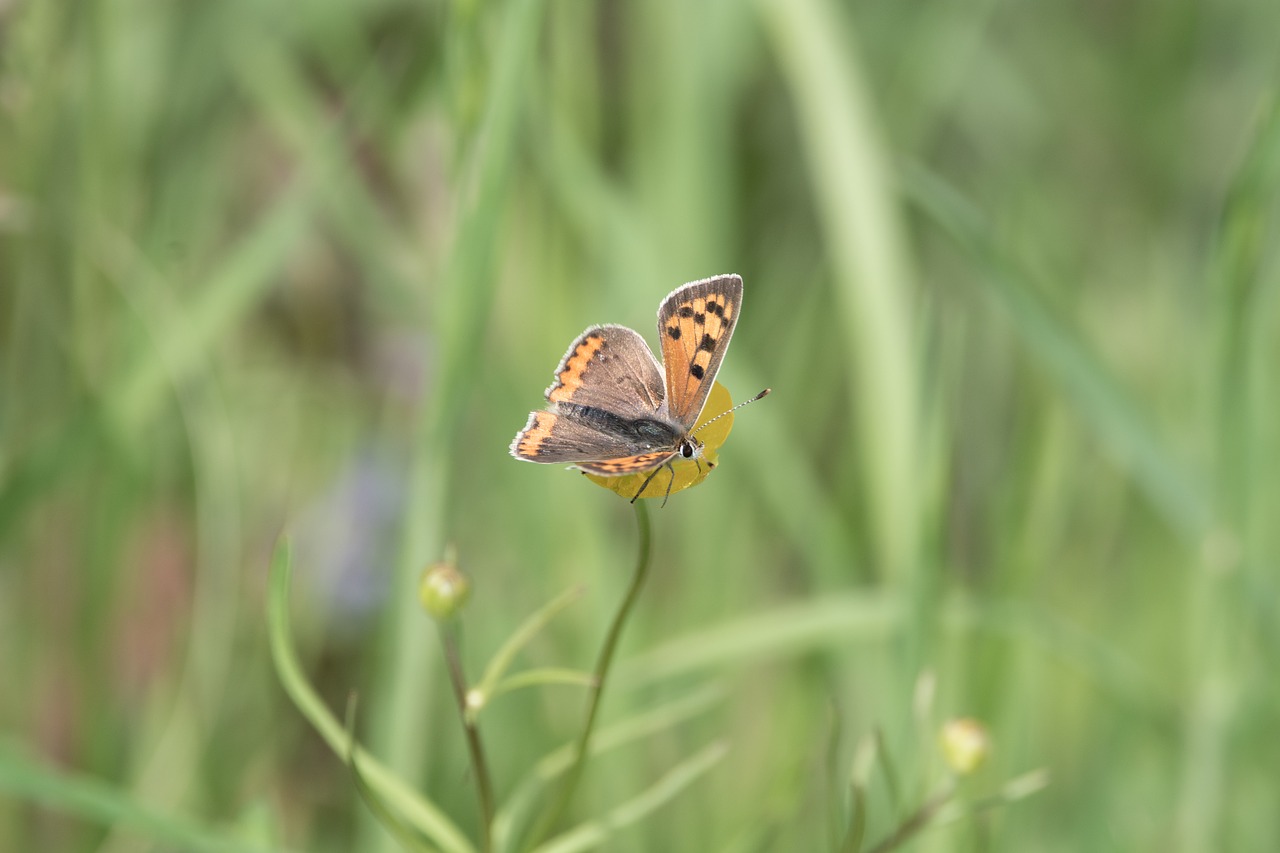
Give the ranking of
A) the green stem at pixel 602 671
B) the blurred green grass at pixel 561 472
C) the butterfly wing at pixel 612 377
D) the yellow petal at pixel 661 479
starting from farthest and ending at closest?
the blurred green grass at pixel 561 472
the butterfly wing at pixel 612 377
the yellow petal at pixel 661 479
the green stem at pixel 602 671

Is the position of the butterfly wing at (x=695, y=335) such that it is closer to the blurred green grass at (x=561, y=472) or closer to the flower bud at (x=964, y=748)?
the blurred green grass at (x=561, y=472)


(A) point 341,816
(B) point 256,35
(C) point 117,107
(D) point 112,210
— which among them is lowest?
(A) point 341,816

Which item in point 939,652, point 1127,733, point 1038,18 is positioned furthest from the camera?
point 1038,18

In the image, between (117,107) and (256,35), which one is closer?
(117,107)

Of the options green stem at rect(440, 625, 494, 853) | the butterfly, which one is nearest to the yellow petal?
the butterfly

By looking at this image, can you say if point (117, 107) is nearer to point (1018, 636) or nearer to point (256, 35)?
point (256, 35)

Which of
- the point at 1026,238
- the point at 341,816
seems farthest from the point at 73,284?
the point at 1026,238

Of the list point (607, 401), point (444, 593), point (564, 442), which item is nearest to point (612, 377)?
point (607, 401)

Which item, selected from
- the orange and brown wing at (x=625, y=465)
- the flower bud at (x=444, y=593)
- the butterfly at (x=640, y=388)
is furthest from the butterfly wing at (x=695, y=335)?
the flower bud at (x=444, y=593)
